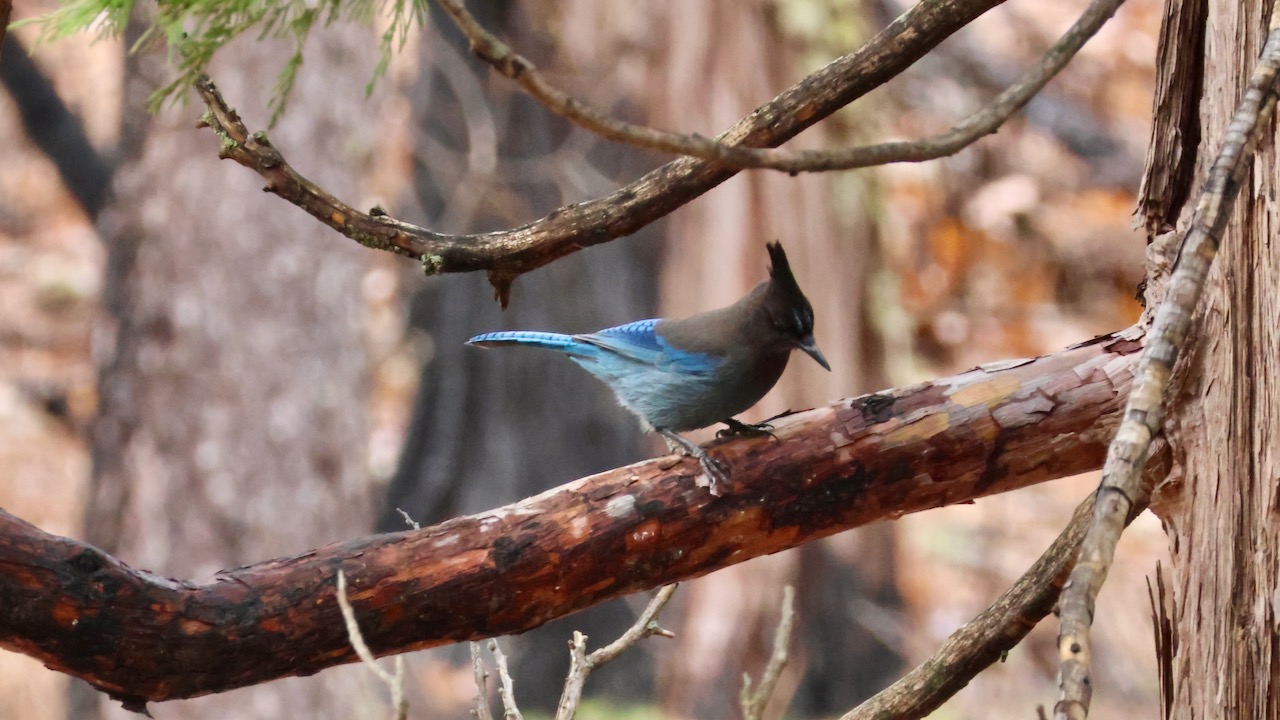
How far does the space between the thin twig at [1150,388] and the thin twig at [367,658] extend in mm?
838

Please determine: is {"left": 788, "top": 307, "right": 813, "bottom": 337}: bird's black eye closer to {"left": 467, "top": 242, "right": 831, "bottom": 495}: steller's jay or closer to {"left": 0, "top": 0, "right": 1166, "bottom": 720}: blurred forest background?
{"left": 467, "top": 242, "right": 831, "bottom": 495}: steller's jay

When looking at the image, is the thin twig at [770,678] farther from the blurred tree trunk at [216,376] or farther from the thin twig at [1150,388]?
the blurred tree trunk at [216,376]

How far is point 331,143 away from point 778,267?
10.2ft

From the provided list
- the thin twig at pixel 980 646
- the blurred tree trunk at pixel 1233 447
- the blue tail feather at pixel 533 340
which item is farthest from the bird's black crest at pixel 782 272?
the blurred tree trunk at pixel 1233 447

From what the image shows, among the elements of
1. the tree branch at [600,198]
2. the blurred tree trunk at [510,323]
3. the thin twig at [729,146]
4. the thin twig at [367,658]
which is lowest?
the thin twig at [367,658]

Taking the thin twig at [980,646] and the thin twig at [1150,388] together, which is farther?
the thin twig at [980,646]

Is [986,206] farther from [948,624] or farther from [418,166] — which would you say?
[418,166]

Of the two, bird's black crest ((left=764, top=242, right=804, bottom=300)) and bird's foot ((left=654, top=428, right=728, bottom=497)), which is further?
bird's black crest ((left=764, top=242, right=804, bottom=300))

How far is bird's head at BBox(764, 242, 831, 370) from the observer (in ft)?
9.65

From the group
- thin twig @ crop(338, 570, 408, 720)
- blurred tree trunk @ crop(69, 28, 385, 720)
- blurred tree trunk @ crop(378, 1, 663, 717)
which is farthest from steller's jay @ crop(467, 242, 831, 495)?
blurred tree trunk @ crop(378, 1, 663, 717)

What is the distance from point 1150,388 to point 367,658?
3.56 ft

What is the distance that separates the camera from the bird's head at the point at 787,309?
2.94 meters

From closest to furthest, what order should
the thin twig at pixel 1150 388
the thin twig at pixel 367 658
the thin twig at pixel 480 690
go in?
the thin twig at pixel 1150 388 < the thin twig at pixel 367 658 < the thin twig at pixel 480 690

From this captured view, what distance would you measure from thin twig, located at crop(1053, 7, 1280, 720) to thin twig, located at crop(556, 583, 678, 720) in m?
0.99
